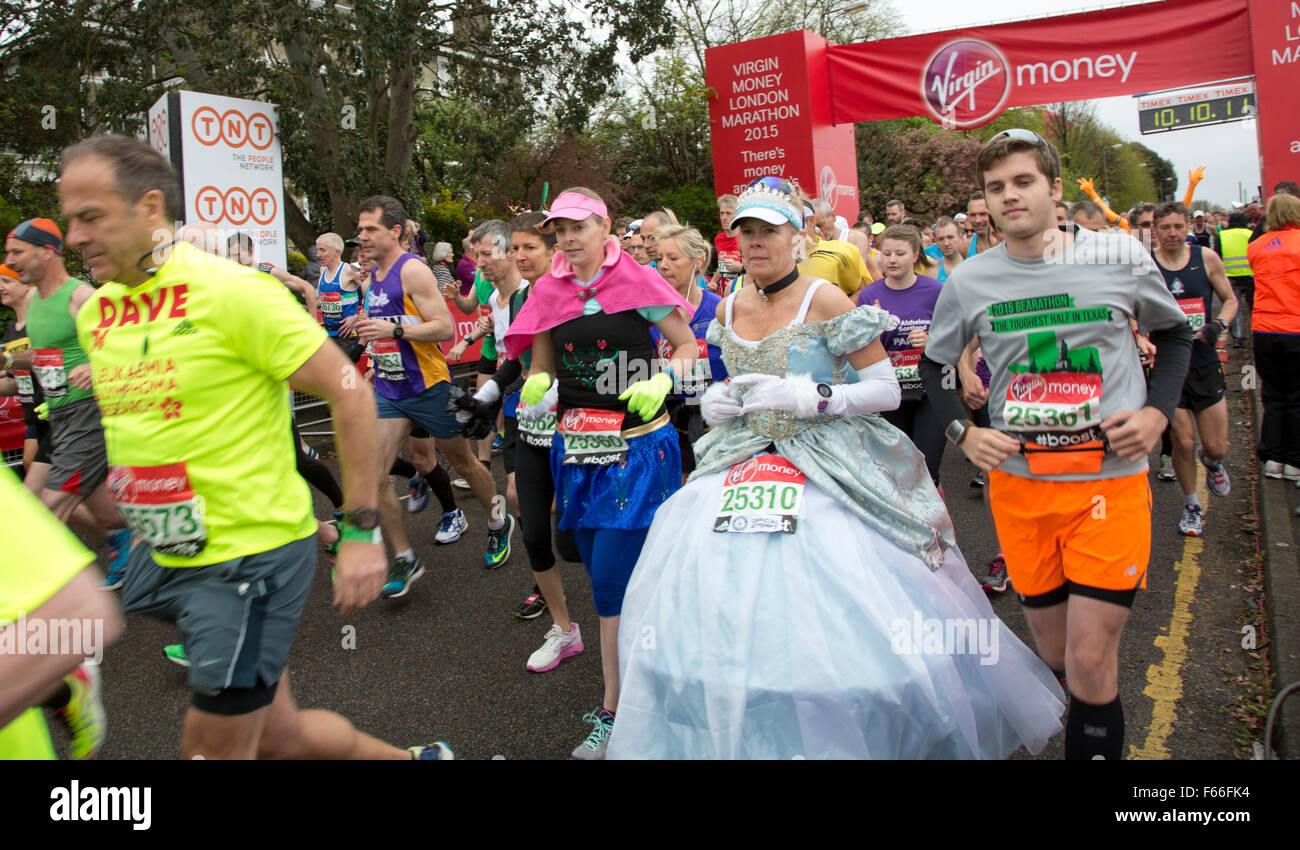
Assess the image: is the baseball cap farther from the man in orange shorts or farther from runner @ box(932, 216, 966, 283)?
runner @ box(932, 216, 966, 283)

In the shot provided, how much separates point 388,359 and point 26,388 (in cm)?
258

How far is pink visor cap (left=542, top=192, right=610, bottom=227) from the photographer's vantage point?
383cm

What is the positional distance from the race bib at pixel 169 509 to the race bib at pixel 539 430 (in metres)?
1.91

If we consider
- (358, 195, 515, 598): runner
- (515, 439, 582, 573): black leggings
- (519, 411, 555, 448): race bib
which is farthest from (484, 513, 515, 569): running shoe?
(519, 411, 555, 448): race bib

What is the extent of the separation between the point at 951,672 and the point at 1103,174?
258ft

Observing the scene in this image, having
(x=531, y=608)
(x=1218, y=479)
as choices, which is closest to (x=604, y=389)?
(x=531, y=608)

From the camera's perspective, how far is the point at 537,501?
4305mm

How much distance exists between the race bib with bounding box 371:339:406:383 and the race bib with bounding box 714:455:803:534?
319 centimetres

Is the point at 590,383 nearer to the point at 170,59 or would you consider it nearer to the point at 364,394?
the point at 364,394

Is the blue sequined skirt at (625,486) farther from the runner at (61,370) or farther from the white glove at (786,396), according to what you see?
the runner at (61,370)

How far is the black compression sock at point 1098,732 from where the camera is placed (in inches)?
109

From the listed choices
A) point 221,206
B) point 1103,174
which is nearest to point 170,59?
point 221,206

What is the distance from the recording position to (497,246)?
6.18m

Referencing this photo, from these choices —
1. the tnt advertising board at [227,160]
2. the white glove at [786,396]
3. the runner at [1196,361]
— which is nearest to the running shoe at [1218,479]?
the runner at [1196,361]
